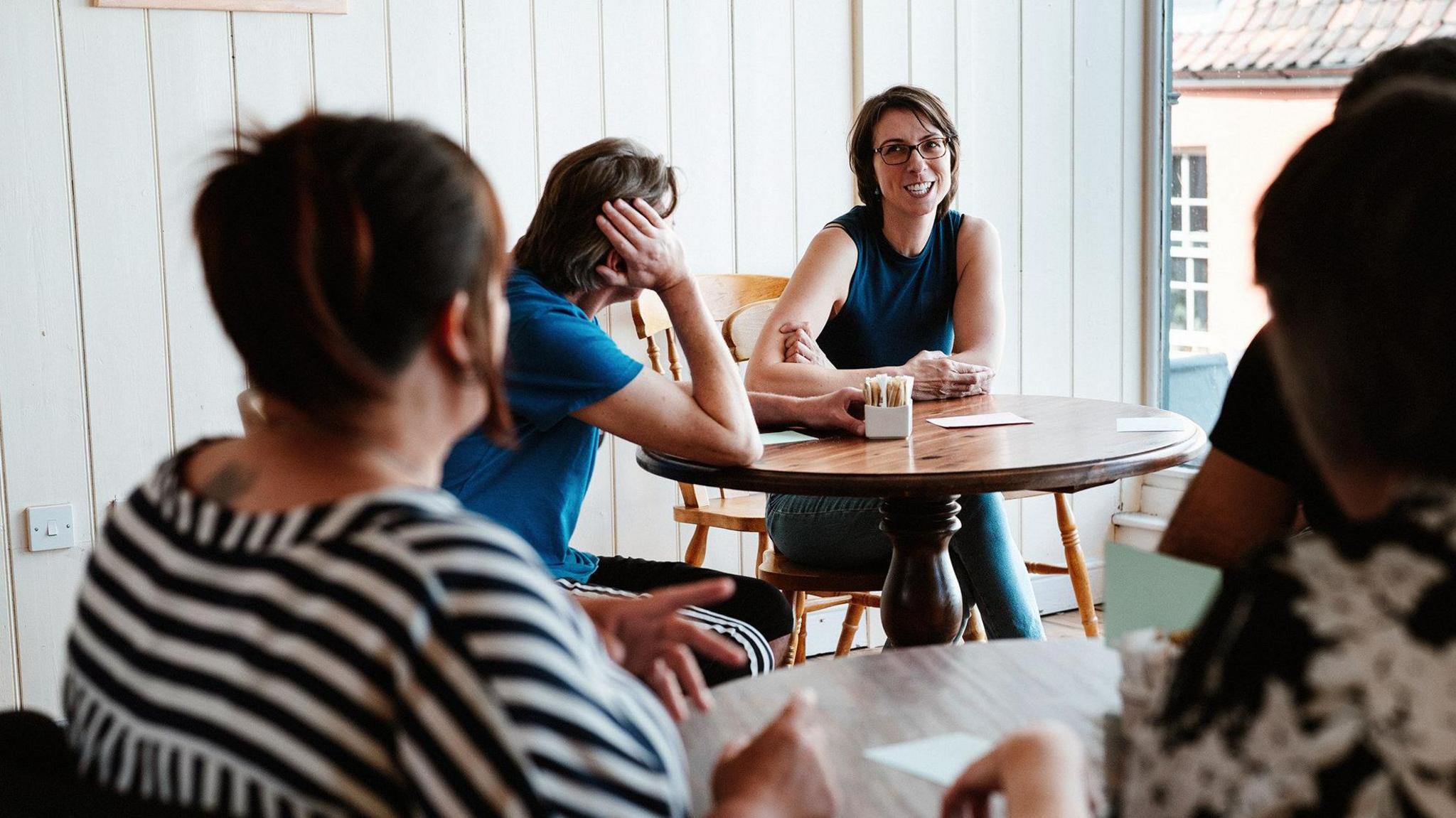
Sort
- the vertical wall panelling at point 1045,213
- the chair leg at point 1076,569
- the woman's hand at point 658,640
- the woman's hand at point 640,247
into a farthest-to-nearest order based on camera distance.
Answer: the vertical wall panelling at point 1045,213 < the chair leg at point 1076,569 < the woman's hand at point 640,247 < the woman's hand at point 658,640

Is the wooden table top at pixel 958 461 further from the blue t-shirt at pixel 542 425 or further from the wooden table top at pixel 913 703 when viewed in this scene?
the wooden table top at pixel 913 703

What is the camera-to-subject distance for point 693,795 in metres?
0.87

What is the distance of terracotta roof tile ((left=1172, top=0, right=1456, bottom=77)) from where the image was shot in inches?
136

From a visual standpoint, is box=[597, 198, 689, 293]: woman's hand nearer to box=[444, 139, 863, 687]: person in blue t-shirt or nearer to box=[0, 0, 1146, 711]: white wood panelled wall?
box=[444, 139, 863, 687]: person in blue t-shirt

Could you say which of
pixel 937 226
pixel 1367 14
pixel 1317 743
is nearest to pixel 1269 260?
pixel 1317 743

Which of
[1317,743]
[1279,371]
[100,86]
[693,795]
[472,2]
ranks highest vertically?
[472,2]

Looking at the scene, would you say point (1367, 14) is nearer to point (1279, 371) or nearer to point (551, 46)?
point (551, 46)

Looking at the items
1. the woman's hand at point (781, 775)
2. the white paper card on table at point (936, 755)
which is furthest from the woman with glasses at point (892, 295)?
the woman's hand at point (781, 775)

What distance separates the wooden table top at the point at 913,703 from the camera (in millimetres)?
873

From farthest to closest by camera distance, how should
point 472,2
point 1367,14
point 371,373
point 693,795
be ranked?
point 1367,14 → point 472,2 → point 693,795 → point 371,373

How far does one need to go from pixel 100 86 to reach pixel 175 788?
2394mm

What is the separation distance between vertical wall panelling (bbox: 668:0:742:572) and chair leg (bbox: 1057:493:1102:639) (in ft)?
3.13

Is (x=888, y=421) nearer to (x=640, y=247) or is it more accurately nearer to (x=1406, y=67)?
(x=640, y=247)

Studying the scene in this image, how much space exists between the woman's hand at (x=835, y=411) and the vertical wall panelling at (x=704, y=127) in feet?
3.90
